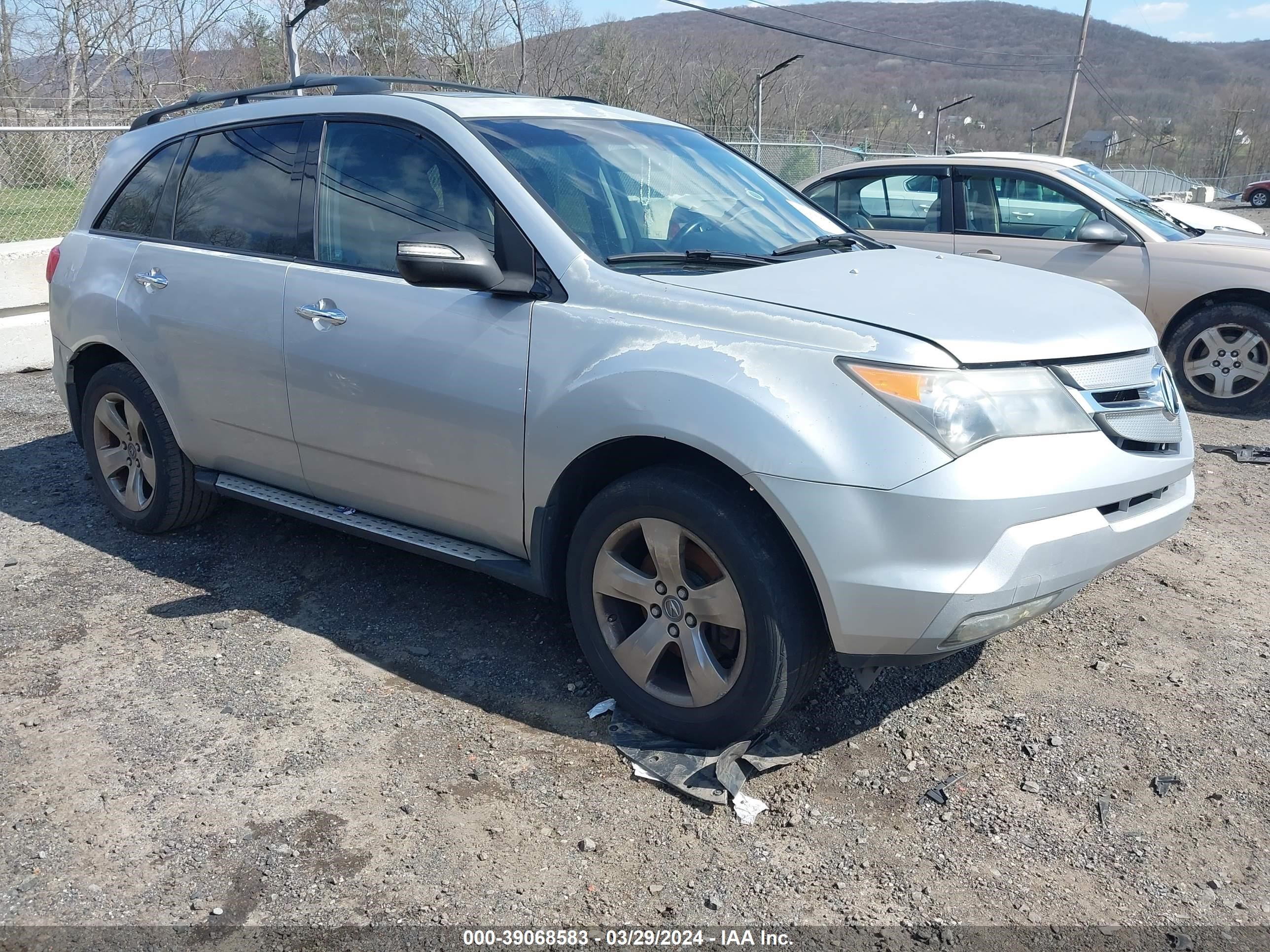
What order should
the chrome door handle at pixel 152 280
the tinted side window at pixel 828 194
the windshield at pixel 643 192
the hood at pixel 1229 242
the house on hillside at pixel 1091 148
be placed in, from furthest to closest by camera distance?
the house on hillside at pixel 1091 148
the tinted side window at pixel 828 194
the hood at pixel 1229 242
the chrome door handle at pixel 152 280
the windshield at pixel 643 192

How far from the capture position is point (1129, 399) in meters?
3.05

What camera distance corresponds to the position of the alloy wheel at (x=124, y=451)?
15.6 feet

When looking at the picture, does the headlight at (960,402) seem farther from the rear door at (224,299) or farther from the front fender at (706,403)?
the rear door at (224,299)

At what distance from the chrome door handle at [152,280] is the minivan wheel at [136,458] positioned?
1.35 feet

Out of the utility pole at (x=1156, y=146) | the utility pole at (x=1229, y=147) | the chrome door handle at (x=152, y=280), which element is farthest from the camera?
the utility pole at (x=1229, y=147)

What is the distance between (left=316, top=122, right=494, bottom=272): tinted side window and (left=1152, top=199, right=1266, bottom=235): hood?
26.1 feet

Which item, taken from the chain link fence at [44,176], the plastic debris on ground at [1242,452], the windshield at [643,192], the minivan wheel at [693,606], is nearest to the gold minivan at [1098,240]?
the plastic debris on ground at [1242,452]

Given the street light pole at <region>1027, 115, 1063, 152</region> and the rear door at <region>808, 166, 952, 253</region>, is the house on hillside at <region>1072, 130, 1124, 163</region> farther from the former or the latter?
the rear door at <region>808, 166, 952, 253</region>

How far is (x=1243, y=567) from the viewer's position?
4594mm

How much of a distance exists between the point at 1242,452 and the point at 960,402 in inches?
179

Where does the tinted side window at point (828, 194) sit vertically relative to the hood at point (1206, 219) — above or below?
above

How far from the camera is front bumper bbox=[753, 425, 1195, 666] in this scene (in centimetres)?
264

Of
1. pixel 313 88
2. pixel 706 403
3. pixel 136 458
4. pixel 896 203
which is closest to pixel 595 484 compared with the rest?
pixel 706 403

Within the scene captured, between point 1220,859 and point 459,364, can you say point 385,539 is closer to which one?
point 459,364
